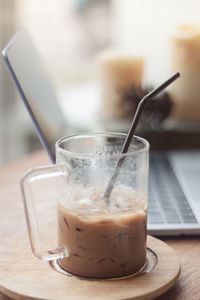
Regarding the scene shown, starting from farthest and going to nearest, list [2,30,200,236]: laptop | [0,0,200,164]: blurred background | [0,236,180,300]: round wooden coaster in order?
[0,0,200,164]: blurred background
[2,30,200,236]: laptop
[0,236,180,300]: round wooden coaster

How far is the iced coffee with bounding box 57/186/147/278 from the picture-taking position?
69 cm

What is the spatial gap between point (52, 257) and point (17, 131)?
1.77 metres

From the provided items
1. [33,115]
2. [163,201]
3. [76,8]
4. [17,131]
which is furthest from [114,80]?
[17,131]

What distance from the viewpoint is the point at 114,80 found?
1.44 meters

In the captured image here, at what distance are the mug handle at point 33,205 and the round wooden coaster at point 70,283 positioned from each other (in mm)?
27

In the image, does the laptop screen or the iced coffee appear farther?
the laptop screen

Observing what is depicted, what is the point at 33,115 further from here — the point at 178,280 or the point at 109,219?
the point at 178,280

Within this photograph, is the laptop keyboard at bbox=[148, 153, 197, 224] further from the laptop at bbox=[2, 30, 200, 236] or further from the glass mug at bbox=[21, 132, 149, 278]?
the glass mug at bbox=[21, 132, 149, 278]

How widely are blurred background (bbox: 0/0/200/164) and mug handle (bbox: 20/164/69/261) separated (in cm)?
122

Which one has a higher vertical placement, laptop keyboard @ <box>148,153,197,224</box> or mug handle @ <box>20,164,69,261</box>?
mug handle @ <box>20,164,69,261</box>

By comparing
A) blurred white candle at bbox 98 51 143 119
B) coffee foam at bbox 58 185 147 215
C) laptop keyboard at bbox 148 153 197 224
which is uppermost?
coffee foam at bbox 58 185 147 215

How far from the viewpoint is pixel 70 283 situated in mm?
690

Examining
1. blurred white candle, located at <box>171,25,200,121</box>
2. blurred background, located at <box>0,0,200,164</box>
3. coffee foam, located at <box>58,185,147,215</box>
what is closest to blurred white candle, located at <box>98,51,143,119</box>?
blurred white candle, located at <box>171,25,200,121</box>

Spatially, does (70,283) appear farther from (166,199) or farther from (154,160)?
(154,160)
